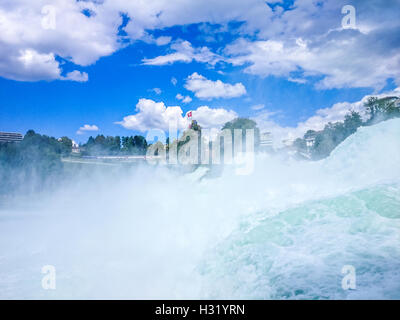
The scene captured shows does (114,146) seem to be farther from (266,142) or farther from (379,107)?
(379,107)

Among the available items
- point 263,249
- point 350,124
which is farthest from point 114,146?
point 263,249

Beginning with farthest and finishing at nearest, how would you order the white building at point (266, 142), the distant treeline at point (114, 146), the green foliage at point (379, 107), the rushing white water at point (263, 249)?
the distant treeline at point (114, 146) < the white building at point (266, 142) < the green foliage at point (379, 107) < the rushing white water at point (263, 249)

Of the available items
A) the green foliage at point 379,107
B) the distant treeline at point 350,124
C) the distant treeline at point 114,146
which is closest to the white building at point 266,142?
the distant treeline at point 350,124

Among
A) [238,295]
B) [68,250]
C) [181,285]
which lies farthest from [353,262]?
[68,250]

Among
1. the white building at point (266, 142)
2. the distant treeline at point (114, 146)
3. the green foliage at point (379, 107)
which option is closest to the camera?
the green foliage at point (379, 107)

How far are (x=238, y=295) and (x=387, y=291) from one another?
6.46ft

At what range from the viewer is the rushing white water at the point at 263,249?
155 inches

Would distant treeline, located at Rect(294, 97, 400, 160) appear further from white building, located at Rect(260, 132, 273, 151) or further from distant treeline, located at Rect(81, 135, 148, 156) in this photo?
distant treeline, located at Rect(81, 135, 148, 156)

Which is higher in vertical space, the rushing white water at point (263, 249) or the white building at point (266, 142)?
the white building at point (266, 142)

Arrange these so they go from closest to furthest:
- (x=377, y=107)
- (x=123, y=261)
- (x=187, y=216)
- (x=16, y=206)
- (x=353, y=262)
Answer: (x=353, y=262) → (x=123, y=261) → (x=187, y=216) → (x=16, y=206) → (x=377, y=107)

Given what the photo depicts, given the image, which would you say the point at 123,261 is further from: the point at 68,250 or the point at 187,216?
the point at 187,216

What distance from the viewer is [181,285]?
4.86 meters

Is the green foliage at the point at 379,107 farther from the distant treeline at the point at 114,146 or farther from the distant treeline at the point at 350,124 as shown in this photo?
the distant treeline at the point at 114,146

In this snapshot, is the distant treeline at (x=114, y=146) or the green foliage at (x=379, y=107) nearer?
the green foliage at (x=379, y=107)
